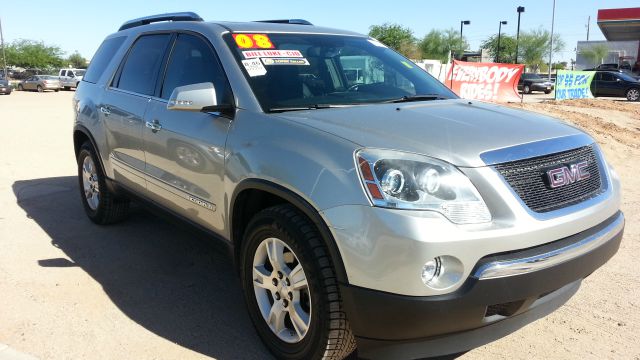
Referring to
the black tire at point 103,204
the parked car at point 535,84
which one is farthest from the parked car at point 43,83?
the black tire at point 103,204

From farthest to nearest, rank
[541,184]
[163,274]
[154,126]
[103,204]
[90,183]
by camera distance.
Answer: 1. [90,183]
2. [103,204]
3. [163,274]
4. [154,126]
5. [541,184]

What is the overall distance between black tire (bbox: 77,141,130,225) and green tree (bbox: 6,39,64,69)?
78240 millimetres

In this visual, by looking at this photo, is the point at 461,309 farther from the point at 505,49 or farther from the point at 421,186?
the point at 505,49

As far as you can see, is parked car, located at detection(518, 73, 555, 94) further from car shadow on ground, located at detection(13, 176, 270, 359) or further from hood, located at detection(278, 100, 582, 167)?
hood, located at detection(278, 100, 582, 167)

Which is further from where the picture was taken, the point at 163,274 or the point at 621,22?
the point at 621,22

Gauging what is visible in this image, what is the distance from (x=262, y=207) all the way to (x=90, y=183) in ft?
9.97

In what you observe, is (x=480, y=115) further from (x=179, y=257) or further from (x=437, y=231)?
(x=179, y=257)

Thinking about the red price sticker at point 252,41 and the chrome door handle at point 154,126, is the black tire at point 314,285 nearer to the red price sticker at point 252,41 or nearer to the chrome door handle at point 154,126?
the red price sticker at point 252,41

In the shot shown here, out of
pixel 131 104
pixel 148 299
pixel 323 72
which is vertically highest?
pixel 323 72

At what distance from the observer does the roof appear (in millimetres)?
56500

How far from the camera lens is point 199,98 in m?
3.03

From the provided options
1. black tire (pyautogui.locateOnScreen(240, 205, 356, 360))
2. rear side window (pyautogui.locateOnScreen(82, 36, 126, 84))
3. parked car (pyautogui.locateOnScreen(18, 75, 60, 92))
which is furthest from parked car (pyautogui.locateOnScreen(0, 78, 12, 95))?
black tire (pyautogui.locateOnScreen(240, 205, 356, 360))

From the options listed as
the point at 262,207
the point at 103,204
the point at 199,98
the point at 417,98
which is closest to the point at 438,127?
the point at 417,98

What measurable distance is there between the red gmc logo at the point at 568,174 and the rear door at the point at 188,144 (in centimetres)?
175
